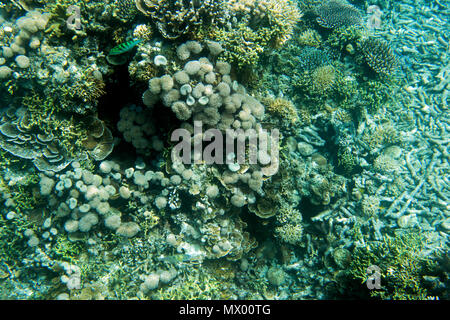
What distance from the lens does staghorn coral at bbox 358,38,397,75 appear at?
23.0 ft

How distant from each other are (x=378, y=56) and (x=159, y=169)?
7.08 metres

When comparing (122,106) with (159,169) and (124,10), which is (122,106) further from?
(124,10)

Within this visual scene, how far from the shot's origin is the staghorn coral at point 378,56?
7000mm

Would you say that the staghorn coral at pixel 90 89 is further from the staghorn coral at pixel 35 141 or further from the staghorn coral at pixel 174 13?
the staghorn coral at pixel 174 13

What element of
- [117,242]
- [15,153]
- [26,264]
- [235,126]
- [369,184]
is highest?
[235,126]

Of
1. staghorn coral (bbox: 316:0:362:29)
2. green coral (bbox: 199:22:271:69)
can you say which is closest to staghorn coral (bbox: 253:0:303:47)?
green coral (bbox: 199:22:271:69)

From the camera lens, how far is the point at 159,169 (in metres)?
4.45

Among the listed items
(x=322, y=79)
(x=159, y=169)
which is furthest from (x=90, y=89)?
(x=322, y=79)

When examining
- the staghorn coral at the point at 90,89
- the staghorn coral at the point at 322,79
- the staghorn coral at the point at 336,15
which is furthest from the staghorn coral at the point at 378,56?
the staghorn coral at the point at 90,89

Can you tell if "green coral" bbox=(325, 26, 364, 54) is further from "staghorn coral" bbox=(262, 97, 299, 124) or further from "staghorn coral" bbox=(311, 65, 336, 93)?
"staghorn coral" bbox=(262, 97, 299, 124)

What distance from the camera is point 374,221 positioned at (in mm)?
5785

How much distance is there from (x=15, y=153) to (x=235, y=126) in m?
3.99
